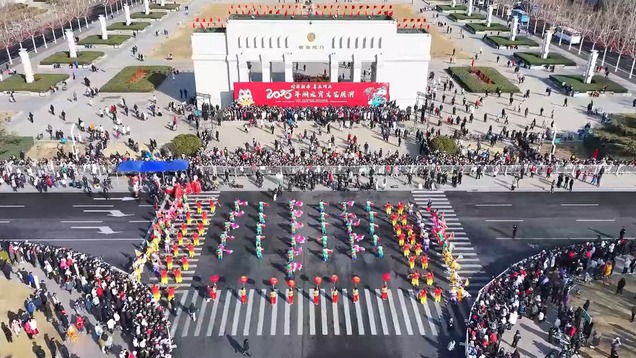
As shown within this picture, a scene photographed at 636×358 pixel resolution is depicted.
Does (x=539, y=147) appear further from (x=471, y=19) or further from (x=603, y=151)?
(x=471, y=19)

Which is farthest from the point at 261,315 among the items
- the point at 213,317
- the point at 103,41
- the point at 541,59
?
the point at 103,41

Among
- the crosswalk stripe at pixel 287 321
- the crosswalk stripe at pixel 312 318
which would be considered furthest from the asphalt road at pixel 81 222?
the crosswalk stripe at pixel 312 318

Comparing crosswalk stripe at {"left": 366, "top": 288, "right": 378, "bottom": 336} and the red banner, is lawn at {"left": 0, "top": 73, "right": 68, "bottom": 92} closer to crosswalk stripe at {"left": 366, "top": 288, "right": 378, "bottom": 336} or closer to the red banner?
the red banner

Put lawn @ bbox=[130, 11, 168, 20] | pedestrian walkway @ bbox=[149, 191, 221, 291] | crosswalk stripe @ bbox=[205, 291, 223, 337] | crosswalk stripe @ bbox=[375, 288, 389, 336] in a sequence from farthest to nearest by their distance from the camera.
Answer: lawn @ bbox=[130, 11, 168, 20] < pedestrian walkway @ bbox=[149, 191, 221, 291] < crosswalk stripe @ bbox=[375, 288, 389, 336] < crosswalk stripe @ bbox=[205, 291, 223, 337]

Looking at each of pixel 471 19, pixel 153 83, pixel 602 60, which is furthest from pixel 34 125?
pixel 471 19

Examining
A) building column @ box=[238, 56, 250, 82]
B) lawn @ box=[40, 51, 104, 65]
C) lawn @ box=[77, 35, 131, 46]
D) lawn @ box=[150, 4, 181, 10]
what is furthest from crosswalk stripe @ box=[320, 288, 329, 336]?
lawn @ box=[150, 4, 181, 10]
